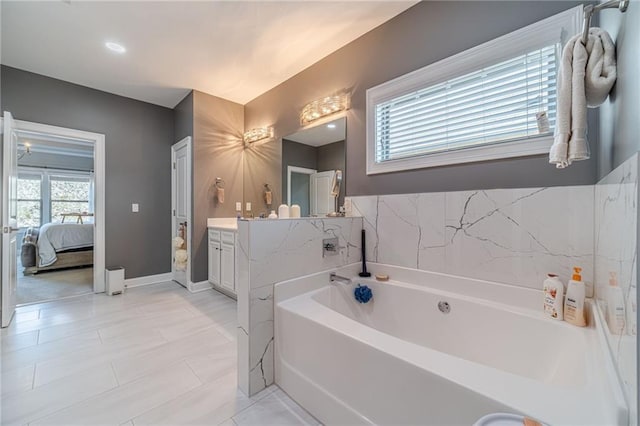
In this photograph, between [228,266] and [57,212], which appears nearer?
[228,266]

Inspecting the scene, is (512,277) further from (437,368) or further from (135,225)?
(135,225)

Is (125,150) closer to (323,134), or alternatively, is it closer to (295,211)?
(295,211)

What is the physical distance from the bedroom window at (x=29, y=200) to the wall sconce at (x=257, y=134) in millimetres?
5929

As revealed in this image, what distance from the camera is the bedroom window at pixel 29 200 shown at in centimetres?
586

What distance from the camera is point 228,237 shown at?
3.04m

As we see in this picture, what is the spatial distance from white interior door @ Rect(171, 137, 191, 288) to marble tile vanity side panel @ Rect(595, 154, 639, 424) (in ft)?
12.3

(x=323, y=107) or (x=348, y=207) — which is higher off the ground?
(x=323, y=107)

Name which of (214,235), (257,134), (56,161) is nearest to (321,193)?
(257,134)

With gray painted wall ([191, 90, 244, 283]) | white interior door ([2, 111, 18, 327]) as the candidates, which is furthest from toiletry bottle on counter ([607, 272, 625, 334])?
white interior door ([2, 111, 18, 327])

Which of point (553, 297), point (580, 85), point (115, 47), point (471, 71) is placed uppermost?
point (115, 47)

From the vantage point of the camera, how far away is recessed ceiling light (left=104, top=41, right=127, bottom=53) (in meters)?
2.44

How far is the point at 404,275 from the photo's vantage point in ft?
6.55

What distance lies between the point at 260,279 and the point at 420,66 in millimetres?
1931

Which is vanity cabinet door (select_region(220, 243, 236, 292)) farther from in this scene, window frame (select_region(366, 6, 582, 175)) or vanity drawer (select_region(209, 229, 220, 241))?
window frame (select_region(366, 6, 582, 175))
